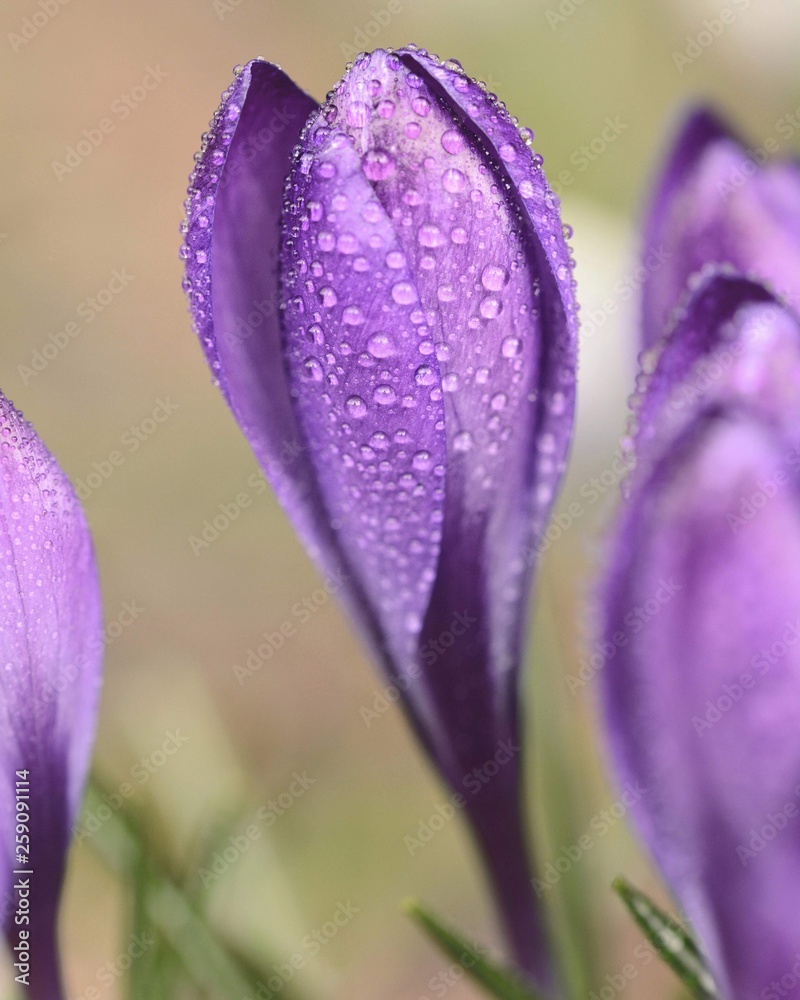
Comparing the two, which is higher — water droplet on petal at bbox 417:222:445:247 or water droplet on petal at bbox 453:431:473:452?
water droplet on petal at bbox 417:222:445:247

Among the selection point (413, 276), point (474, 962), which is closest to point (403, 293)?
point (413, 276)

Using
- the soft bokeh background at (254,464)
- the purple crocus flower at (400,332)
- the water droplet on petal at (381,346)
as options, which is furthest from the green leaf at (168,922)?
the water droplet on petal at (381,346)

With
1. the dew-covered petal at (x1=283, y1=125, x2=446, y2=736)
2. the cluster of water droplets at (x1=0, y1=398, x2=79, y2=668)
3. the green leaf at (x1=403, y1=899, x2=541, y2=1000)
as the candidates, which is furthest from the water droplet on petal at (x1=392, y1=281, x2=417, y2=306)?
the green leaf at (x1=403, y1=899, x2=541, y2=1000)

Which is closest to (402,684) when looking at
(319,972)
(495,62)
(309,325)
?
(309,325)

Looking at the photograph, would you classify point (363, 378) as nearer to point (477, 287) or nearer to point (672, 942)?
point (477, 287)

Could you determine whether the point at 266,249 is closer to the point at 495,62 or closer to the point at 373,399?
the point at 373,399

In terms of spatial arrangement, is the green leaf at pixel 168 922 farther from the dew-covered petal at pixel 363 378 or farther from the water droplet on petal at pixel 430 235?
the water droplet on petal at pixel 430 235

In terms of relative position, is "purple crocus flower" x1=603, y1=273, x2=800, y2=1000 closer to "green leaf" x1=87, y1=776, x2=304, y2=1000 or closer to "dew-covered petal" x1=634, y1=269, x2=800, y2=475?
"dew-covered petal" x1=634, y1=269, x2=800, y2=475
